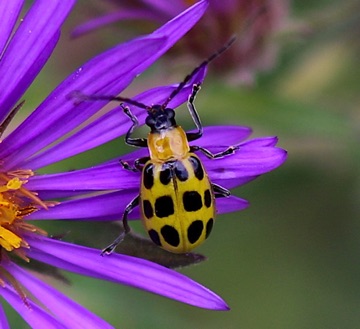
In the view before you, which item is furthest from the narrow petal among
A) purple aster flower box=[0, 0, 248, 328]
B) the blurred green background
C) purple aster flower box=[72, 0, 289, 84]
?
the blurred green background

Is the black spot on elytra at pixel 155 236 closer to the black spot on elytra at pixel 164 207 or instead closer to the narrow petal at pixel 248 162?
the black spot on elytra at pixel 164 207

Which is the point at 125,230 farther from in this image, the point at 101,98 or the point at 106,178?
the point at 101,98

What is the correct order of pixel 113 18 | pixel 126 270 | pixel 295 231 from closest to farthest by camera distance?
pixel 126 270
pixel 113 18
pixel 295 231

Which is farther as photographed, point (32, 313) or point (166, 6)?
point (166, 6)

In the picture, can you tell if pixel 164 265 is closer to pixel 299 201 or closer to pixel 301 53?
pixel 301 53

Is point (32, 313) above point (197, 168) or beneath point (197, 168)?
beneath

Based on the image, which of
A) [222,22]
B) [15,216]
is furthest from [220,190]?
[222,22]

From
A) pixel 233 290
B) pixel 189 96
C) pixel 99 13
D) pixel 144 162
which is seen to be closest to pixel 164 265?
pixel 144 162
